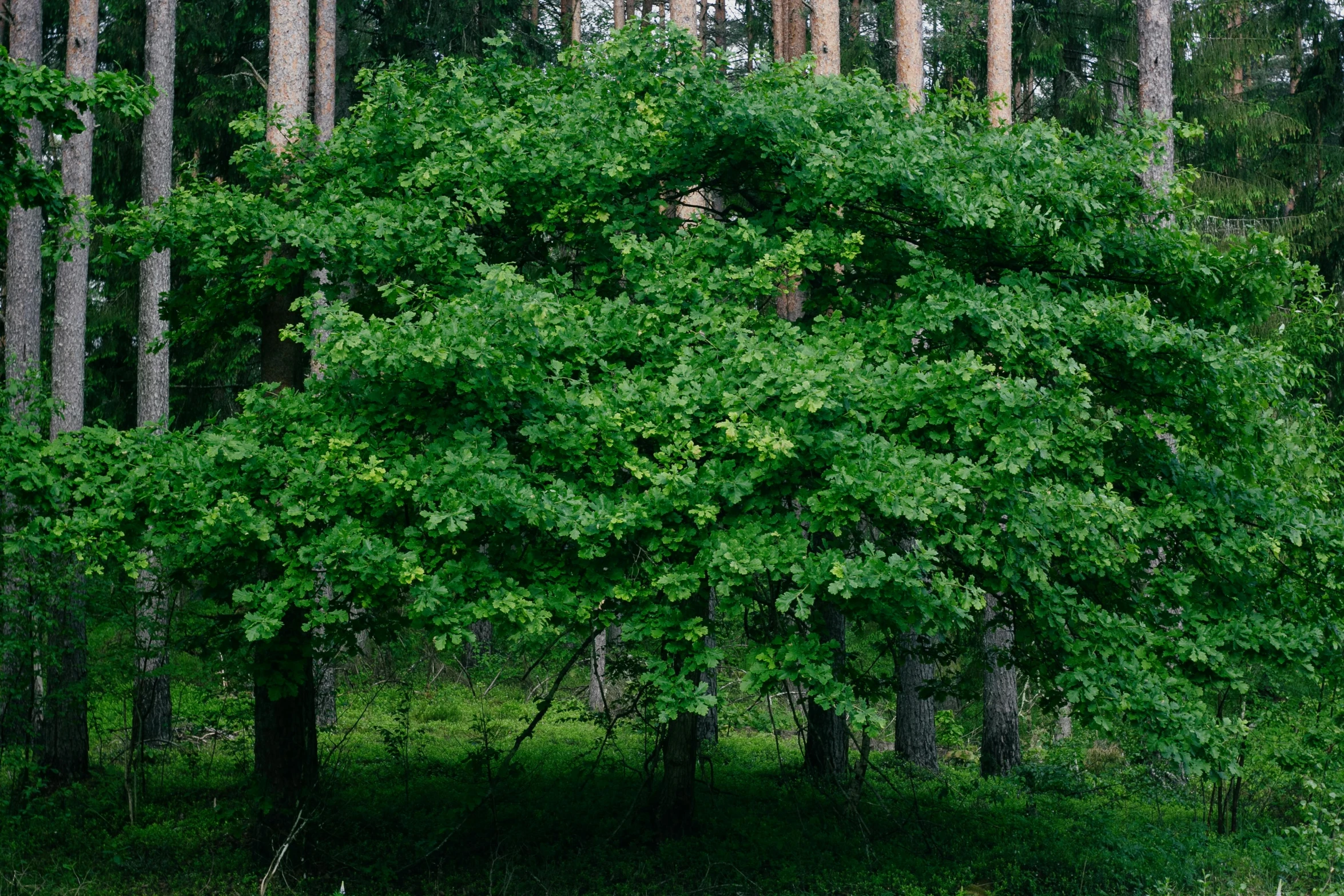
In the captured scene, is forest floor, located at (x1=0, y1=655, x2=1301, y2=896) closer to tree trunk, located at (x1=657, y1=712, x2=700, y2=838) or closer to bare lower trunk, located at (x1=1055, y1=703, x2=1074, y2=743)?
tree trunk, located at (x1=657, y1=712, x2=700, y2=838)

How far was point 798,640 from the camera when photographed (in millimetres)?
7453

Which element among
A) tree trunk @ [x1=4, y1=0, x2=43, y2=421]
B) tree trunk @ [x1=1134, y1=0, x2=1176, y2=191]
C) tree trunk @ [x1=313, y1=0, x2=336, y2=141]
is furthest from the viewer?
tree trunk @ [x1=313, y1=0, x2=336, y2=141]

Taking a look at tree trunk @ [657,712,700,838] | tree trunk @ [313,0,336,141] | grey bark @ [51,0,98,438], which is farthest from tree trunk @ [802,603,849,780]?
tree trunk @ [313,0,336,141]

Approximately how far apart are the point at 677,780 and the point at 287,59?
872cm

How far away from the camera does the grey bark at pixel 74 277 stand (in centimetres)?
1398

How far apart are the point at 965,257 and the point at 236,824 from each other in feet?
27.2

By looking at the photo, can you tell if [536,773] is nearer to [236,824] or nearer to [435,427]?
[236,824]

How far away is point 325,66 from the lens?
52.9ft

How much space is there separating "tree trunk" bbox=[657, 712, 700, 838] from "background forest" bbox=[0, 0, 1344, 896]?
2.0 inches

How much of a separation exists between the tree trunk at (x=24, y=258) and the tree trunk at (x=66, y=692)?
447 centimetres

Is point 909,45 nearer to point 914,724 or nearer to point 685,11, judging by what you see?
point 685,11

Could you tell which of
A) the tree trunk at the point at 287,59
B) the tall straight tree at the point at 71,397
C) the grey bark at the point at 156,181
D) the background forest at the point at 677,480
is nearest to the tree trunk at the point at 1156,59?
the background forest at the point at 677,480

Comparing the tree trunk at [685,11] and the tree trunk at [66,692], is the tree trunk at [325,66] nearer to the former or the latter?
the tree trunk at [685,11]

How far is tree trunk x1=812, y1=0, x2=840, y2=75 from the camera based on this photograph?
13.5 metres
